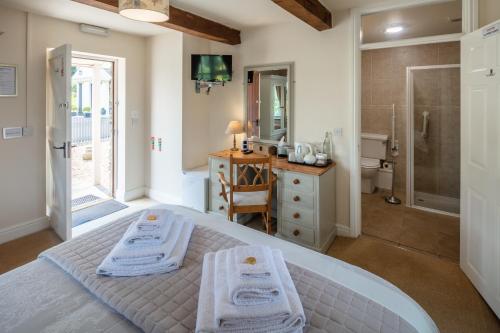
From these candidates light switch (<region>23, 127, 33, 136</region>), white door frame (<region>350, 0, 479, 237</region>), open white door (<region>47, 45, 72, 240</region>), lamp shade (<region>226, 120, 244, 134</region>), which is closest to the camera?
white door frame (<region>350, 0, 479, 237</region>)

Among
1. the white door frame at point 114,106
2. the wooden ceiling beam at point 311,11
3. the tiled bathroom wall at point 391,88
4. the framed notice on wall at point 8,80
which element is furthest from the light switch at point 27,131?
the tiled bathroom wall at point 391,88

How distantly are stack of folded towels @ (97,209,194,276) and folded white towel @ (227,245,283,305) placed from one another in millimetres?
296

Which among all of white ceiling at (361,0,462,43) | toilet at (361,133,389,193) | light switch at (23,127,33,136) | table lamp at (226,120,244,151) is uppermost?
white ceiling at (361,0,462,43)

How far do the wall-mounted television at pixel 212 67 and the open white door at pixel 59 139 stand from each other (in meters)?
1.44

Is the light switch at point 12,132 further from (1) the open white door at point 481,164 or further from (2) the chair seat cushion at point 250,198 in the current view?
(1) the open white door at point 481,164

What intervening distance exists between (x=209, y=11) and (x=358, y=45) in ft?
5.11

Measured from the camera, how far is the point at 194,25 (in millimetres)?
3088

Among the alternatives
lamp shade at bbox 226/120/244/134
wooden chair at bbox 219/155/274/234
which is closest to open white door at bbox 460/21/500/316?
wooden chair at bbox 219/155/274/234

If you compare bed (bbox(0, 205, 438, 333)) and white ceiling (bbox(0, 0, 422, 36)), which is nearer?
bed (bbox(0, 205, 438, 333))

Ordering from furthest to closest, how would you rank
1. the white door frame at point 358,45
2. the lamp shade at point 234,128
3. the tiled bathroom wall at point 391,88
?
the tiled bathroom wall at point 391,88 → the lamp shade at point 234,128 → the white door frame at point 358,45

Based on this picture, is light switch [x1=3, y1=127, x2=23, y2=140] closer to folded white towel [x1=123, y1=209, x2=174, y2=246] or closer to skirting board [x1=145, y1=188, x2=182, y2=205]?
skirting board [x1=145, y1=188, x2=182, y2=205]

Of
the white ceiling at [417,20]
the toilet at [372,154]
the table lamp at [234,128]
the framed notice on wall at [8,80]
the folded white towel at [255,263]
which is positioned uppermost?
the white ceiling at [417,20]

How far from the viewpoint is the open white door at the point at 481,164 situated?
1976mm

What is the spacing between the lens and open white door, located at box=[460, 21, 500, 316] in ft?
6.48
